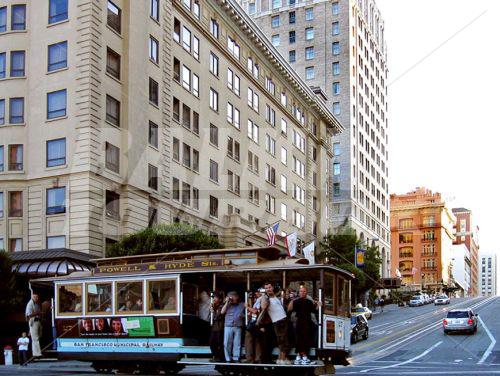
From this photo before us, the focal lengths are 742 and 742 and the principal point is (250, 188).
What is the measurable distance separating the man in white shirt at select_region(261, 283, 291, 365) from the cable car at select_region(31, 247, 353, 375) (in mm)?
305

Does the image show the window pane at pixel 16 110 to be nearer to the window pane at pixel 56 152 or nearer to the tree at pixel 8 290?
the window pane at pixel 56 152

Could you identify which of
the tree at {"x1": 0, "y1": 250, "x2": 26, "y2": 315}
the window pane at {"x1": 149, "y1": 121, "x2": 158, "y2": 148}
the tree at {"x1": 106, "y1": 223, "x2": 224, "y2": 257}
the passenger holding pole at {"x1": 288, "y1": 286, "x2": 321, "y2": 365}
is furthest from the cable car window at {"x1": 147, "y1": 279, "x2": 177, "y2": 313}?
the window pane at {"x1": 149, "y1": 121, "x2": 158, "y2": 148}

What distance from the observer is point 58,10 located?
45844mm

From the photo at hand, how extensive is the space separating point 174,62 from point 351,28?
6403 cm

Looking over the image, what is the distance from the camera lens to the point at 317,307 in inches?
728

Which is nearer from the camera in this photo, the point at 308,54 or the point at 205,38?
the point at 205,38

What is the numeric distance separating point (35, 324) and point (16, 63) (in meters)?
28.2

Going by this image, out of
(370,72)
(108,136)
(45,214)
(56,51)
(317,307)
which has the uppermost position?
(370,72)

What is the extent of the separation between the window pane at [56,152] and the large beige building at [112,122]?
2.4 inches

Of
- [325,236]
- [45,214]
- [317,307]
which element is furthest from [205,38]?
[317,307]

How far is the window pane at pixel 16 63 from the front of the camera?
152 feet

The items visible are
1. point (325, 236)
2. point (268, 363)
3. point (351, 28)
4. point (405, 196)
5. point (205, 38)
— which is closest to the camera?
point (268, 363)

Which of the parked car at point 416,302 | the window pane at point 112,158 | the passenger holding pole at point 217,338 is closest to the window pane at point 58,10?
the window pane at point 112,158

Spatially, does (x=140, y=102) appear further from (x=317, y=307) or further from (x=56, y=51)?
(x=317, y=307)
